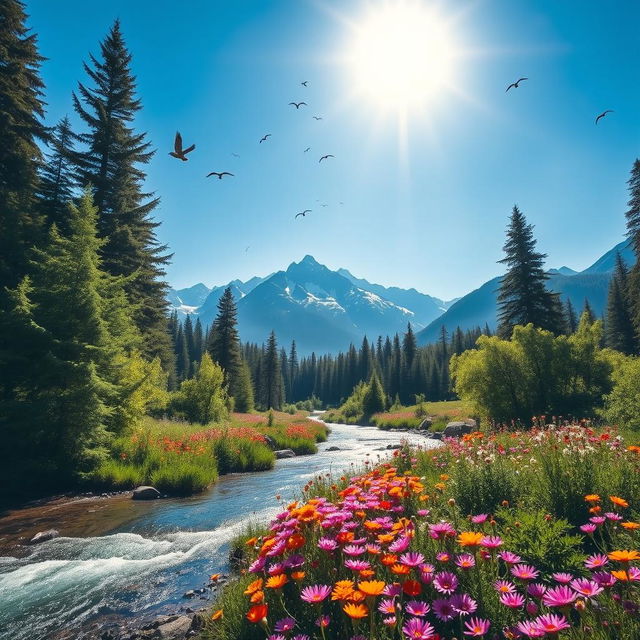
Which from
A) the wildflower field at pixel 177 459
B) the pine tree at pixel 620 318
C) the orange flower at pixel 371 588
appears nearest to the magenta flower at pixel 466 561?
the orange flower at pixel 371 588

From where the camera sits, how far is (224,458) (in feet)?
53.5

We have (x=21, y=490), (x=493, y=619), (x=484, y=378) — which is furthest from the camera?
(x=484, y=378)

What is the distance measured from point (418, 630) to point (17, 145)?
22537mm

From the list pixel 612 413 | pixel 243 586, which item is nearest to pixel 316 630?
pixel 243 586

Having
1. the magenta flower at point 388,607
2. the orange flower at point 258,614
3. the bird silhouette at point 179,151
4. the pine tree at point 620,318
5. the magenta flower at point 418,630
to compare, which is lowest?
the orange flower at point 258,614

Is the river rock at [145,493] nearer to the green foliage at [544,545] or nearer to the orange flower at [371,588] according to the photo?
the green foliage at [544,545]

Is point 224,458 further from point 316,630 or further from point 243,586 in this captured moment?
point 316,630

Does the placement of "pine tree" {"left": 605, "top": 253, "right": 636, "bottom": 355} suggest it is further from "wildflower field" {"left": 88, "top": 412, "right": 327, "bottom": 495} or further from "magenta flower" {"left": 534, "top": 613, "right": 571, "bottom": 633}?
"magenta flower" {"left": 534, "top": 613, "right": 571, "bottom": 633}

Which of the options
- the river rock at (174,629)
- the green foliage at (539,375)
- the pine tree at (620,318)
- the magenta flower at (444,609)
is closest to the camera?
the magenta flower at (444,609)

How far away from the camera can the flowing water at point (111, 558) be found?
203 inches

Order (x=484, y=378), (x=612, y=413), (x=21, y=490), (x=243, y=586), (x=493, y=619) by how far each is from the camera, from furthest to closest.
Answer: (x=484, y=378)
(x=612, y=413)
(x=21, y=490)
(x=243, y=586)
(x=493, y=619)

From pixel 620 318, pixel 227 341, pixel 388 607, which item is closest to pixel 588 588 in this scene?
pixel 388 607

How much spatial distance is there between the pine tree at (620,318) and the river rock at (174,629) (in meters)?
50.9

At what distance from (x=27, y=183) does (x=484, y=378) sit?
26832mm
